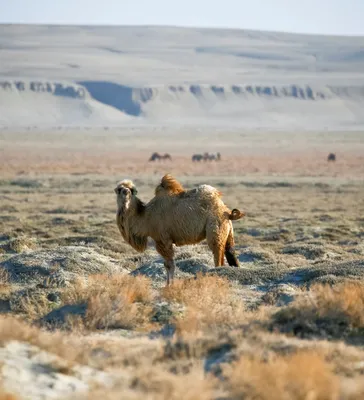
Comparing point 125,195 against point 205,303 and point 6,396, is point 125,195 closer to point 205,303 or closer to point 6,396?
point 205,303

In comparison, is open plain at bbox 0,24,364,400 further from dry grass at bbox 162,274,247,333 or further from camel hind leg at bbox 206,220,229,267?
camel hind leg at bbox 206,220,229,267

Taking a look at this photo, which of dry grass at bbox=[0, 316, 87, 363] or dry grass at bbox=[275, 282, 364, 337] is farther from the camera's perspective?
dry grass at bbox=[275, 282, 364, 337]

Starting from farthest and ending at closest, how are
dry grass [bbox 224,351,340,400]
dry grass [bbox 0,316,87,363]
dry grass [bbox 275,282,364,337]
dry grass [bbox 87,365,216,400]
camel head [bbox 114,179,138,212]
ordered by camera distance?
camel head [bbox 114,179,138,212], dry grass [bbox 275,282,364,337], dry grass [bbox 0,316,87,363], dry grass [bbox 224,351,340,400], dry grass [bbox 87,365,216,400]

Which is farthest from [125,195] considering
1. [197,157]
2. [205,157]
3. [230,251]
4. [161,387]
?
[205,157]

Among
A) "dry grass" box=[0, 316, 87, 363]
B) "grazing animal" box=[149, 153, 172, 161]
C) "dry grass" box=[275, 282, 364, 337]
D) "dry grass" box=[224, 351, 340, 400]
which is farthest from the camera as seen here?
"grazing animal" box=[149, 153, 172, 161]

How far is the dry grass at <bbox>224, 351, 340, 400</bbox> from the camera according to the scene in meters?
7.20

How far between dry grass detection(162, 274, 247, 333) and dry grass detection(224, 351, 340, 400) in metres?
1.82

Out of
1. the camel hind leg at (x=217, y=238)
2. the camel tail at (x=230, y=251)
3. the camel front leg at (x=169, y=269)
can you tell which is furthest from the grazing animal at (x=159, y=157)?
the camel front leg at (x=169, y=269)

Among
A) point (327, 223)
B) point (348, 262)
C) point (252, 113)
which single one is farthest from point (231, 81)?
point (348, 262)

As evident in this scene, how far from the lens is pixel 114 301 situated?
11.2m

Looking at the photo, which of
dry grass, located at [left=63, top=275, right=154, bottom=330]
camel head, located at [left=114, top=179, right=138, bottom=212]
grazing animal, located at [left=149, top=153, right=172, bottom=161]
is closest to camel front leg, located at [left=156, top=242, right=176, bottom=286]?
camel head, located at [left=114, top=179, right=138, bottom=212]

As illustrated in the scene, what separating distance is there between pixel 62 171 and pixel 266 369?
163 feet

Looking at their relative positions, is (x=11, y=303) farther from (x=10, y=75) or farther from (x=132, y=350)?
(x=10, y=75)

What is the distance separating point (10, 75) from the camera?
165 meters
